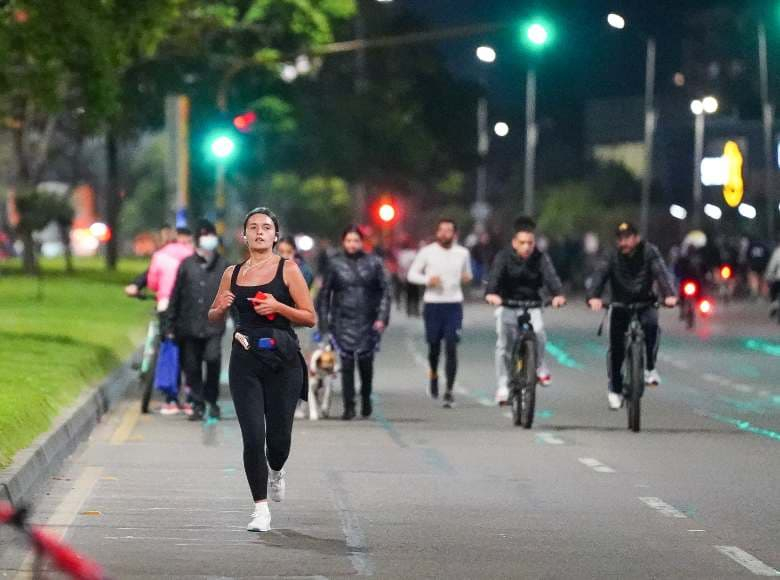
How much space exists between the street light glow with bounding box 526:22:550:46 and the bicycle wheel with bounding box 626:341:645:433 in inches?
576

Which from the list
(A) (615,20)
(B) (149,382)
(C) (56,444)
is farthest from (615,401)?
(A) (615,20)

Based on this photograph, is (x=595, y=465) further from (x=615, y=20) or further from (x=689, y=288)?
(x=615, y=20)

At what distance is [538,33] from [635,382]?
15.2 m

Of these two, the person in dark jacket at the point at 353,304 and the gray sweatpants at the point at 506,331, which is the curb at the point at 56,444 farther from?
the gray sweatpants at the point at 506,331

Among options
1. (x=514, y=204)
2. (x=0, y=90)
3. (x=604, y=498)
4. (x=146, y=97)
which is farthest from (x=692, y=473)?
(x=514, y=204)

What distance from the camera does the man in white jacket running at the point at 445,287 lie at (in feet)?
69.9

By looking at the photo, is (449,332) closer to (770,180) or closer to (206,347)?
(206,347)

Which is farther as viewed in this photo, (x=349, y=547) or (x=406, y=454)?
(x=406, y=454)

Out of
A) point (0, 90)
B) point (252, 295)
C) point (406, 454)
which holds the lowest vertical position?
point (406, 454)

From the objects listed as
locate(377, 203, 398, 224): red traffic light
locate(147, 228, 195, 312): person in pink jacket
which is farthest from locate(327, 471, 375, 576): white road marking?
locate(377, 203, 398, 224): red traffic light

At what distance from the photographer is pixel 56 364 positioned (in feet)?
74.0

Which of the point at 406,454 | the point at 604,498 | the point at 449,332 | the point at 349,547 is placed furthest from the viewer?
the point at 449,332

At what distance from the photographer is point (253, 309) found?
38.4 ft

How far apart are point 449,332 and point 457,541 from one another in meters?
10.2
